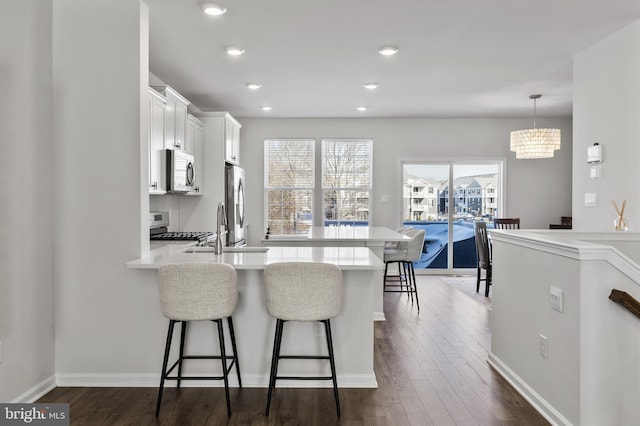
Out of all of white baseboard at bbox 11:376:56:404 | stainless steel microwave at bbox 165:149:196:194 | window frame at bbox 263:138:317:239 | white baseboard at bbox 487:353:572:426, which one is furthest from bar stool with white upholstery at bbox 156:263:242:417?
window frame at bbox 263:138:317:239

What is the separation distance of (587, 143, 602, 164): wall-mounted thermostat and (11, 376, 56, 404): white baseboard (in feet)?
14.8

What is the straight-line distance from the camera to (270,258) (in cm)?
304

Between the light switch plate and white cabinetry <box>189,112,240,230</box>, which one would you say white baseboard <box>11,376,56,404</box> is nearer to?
white cabinetry <box>189,112,240,230</box>

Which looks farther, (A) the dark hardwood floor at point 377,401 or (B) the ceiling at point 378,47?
(B) the ceiling at point 378,47

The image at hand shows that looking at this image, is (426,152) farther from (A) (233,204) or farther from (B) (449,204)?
(A) (233,204)

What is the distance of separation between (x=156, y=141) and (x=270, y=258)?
1859 millimetres

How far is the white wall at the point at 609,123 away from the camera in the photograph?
350 cm

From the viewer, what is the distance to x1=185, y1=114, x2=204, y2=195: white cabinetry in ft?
17.0

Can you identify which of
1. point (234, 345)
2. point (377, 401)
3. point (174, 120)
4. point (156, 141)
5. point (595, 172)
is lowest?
point (377, 401)

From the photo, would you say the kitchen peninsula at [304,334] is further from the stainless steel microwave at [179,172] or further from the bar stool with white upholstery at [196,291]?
the stainless steel microwave at [179,172]

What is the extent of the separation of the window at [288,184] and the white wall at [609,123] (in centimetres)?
404

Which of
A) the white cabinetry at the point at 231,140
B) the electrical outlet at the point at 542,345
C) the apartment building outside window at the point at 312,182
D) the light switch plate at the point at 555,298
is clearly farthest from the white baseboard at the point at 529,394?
the apartment building outside window at the point at 312,182

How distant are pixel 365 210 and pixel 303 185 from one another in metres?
1.10

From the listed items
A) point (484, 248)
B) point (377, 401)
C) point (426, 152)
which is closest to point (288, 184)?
point (426, 152)
